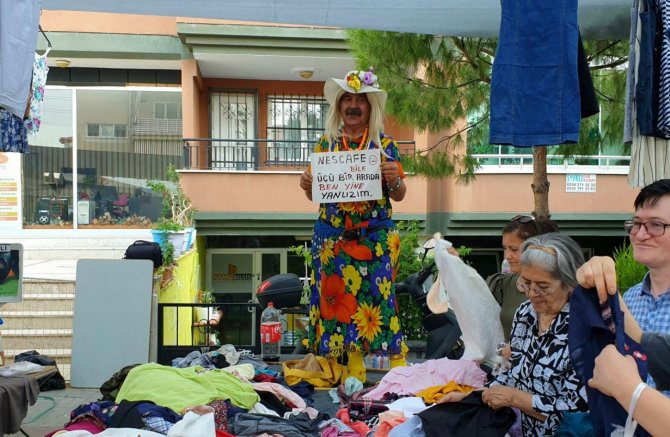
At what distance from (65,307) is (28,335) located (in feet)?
1.76

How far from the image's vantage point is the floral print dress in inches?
167

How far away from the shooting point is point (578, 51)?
3.14m

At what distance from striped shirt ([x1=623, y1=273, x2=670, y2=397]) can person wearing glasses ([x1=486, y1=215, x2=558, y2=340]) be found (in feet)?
2.90

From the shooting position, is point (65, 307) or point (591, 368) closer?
point (591, 368)

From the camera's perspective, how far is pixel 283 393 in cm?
394

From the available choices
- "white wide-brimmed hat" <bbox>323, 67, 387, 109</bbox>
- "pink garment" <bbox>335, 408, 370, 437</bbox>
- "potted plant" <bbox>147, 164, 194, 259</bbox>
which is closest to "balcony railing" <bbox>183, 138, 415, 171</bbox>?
"potted plant" <bbox>147, 164, 194, 259</bbox>

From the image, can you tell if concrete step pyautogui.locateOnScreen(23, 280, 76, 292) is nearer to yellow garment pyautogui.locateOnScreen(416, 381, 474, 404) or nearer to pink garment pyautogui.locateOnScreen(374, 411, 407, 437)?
yellow garment pyautogui.locateOnScreen(416, 381, 474, 404)

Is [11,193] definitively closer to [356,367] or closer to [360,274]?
[356,367]

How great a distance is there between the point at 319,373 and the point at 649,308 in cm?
266

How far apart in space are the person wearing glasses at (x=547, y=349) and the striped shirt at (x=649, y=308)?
0.85 feet

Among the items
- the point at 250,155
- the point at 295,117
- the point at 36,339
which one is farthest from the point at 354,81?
the point at 295,117

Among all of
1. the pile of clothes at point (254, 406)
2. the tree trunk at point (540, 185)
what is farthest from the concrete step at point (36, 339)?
the tree trunk at point (540, 185)

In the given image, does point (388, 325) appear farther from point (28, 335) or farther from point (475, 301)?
point (28, 335)

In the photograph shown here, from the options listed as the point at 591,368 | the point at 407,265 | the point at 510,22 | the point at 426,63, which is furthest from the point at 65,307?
the point at 591,368
